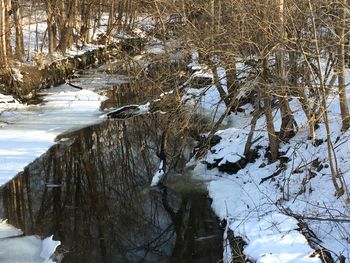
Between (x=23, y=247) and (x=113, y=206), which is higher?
Result: (x=23, y=247)

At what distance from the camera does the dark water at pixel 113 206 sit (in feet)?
27.7

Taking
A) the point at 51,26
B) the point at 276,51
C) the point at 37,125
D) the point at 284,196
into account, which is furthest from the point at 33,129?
the point at 51,26

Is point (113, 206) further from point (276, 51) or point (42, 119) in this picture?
point (42, 119)

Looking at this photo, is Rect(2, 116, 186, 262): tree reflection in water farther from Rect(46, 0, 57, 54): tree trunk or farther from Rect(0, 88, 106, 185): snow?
Rect(46, 0, 57, 54): tree trunk

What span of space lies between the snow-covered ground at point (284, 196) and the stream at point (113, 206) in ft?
1.88

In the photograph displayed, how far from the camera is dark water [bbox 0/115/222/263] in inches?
332

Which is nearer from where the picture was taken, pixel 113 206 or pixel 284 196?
pixel 284 196

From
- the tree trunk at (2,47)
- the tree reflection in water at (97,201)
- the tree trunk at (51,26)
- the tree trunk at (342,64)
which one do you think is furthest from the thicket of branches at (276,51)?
the tree trunk at (51,26)

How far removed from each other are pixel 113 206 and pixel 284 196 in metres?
3.45

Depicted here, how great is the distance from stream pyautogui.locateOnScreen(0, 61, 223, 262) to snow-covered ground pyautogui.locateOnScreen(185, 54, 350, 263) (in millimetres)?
574

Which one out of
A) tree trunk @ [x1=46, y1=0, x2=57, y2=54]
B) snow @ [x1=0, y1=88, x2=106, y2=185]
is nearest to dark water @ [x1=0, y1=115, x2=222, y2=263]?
snow @ [x1=0, y1=88, x2=106, y2=185]

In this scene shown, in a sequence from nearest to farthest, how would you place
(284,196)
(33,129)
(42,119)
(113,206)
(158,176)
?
(284,196)
(113,206)
(158,176)
(33,129)
(42,119)

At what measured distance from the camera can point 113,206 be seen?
10.2m

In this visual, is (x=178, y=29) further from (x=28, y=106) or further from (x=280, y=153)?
(x=28, y=106)
